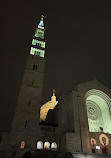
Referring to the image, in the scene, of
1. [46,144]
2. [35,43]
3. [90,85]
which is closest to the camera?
[46,144]

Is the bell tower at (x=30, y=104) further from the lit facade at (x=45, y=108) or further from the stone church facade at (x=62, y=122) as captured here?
the lit facade at (x=45, y=108)

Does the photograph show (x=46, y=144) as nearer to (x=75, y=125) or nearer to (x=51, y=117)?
(x=75, y=125)

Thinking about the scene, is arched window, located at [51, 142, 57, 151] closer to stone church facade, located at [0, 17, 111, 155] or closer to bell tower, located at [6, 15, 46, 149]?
stone church facade, located at [0, 17, 111, 155]

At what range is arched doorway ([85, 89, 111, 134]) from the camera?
109 feet

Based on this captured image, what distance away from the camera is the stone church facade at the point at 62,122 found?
2395cm

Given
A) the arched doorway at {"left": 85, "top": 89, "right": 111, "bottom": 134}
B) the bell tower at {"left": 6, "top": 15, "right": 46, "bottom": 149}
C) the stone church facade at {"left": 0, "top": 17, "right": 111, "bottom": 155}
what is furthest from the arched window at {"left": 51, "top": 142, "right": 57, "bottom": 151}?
the arched doorway at {"left": 85, "top": 89, "right": 111, "bottom": 134}

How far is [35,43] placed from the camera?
133 feet

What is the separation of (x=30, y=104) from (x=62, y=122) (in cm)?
792

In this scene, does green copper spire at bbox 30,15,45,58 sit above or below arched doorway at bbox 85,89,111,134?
above

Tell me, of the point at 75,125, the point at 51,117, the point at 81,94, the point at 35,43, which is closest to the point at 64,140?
the point at 75,125

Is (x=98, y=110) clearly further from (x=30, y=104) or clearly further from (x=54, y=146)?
(x=30, y=104)

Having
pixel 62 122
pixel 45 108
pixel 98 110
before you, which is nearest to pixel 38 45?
pixel 62 122

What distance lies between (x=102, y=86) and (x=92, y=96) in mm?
3789

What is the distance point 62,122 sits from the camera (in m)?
27.8
